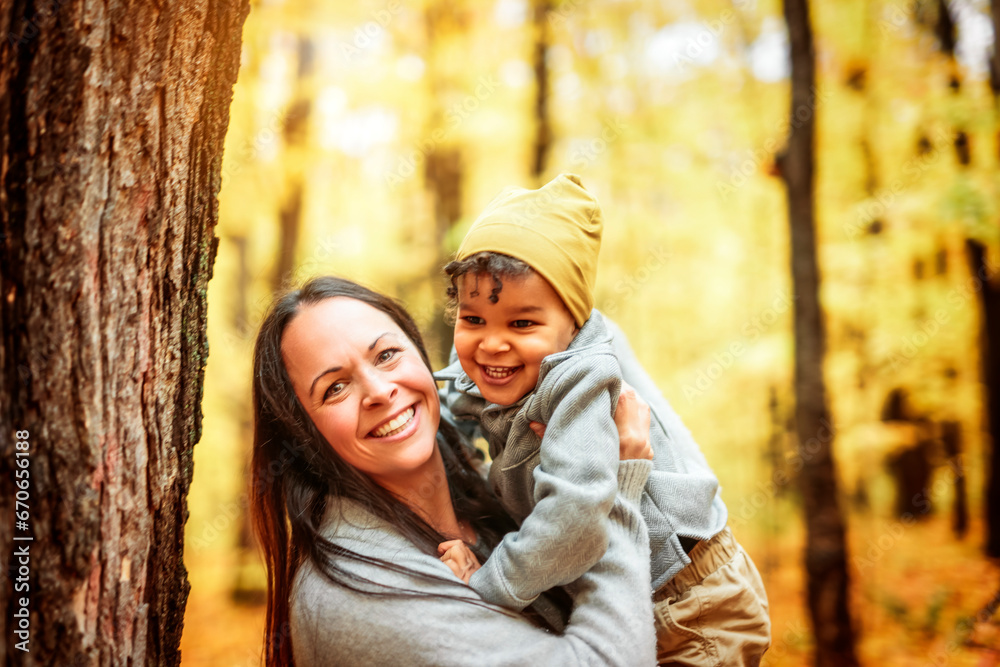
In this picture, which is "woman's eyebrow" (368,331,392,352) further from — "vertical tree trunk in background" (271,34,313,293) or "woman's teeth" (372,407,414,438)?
"vertical tree trunk in background" (271,34,313,293)

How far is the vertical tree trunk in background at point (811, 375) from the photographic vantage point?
13.6ft

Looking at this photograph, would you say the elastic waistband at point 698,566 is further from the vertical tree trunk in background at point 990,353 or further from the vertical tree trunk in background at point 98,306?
the vertical tree trunk in background at point 990,353

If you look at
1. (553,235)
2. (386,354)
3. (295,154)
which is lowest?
(386,354)

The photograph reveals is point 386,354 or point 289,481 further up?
point 386,354

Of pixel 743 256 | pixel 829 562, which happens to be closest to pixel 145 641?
pixel 829 562

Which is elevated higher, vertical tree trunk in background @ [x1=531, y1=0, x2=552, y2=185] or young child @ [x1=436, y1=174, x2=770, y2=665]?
vertical tree trunk in background @ [x1=531, y1=0, x2=552, y2=185]

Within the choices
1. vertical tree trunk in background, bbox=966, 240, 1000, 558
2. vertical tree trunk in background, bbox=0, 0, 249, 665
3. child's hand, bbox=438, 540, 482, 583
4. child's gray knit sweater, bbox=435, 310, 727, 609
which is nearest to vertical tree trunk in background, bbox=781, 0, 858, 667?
child's gray knit sweater, bbox=435, 310, 727, 609

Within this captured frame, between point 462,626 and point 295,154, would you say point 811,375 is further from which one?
point 295,154

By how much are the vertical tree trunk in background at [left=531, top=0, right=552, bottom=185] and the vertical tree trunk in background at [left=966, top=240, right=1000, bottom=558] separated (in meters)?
4.73

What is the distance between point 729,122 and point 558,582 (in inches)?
255

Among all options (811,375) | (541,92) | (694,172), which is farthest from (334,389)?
(694,172)

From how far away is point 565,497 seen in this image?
1688 millimetres

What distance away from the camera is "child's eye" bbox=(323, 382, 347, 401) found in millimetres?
1946

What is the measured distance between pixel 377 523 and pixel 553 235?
42.6 inches
